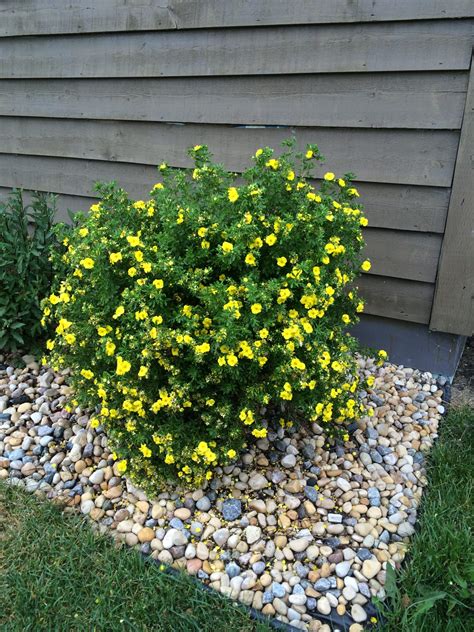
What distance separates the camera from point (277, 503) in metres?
2.13

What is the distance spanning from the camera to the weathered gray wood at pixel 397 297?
2.92 metres

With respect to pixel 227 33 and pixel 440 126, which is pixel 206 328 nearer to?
pixel 440 126

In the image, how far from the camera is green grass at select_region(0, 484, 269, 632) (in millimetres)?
1698

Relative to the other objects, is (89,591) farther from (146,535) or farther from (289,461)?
(289,461)

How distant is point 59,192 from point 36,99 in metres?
0.64

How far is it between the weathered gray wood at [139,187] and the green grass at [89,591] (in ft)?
6.49

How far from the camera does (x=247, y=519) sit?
206cm

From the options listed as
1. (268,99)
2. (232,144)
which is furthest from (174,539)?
(268,99)

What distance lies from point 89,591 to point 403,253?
7.01 ft

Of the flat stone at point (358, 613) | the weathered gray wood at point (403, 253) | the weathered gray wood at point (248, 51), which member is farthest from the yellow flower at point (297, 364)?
the weathered gray wood at point (248, 51)

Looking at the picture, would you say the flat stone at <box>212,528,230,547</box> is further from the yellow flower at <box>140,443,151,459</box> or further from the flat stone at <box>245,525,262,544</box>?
the yellow flower at <box>140,443,151,459</box>

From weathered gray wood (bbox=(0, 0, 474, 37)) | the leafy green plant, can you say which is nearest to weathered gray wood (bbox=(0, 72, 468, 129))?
weathered gray wood (bbox=(0, 0, 474, 37))

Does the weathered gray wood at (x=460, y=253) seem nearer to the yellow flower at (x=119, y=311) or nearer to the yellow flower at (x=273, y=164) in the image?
the yellow flower at (x=273, y=164)

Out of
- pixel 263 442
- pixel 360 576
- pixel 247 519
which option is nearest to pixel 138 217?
pixel 263 442
